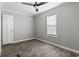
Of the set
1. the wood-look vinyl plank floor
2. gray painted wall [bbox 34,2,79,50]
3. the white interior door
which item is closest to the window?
gray painted wall [bbox 34,2,79,50]

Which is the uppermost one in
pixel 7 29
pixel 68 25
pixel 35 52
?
pixel 68 25

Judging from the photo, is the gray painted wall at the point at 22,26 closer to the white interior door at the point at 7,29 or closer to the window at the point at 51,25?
the white interior door at the point at 7,29

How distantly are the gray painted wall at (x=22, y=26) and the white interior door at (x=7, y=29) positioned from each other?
0.72 ft

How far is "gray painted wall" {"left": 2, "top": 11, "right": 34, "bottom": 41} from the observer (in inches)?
159

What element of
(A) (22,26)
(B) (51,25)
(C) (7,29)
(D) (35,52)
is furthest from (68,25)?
(C) (7,29)

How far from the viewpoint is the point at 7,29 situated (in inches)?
143

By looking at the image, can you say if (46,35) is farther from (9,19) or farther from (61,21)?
(9,19)

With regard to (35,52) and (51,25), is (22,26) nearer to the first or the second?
(51,25)

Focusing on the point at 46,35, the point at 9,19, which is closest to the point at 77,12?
the point at 46,35

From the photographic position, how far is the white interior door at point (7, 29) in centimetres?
351

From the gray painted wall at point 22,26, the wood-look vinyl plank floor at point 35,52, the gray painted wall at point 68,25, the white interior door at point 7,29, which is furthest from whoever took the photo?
the gray painted wall at point 22,26

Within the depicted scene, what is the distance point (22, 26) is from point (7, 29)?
3.82ft

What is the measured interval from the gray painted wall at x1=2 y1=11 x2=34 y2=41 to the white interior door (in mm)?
220

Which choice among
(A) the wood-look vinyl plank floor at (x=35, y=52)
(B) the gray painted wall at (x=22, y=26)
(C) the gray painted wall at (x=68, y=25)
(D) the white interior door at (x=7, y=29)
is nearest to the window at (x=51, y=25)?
(C) the gray painted wall at (x=68, y=25)
